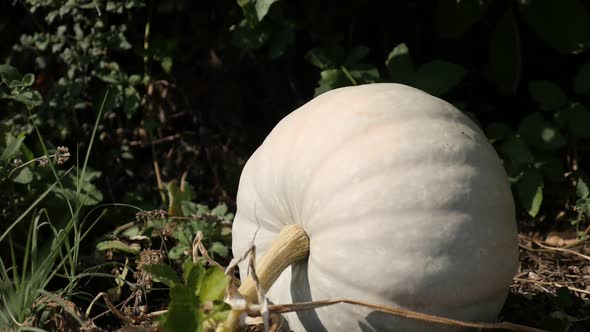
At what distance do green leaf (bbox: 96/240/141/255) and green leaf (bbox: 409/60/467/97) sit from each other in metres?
1.06

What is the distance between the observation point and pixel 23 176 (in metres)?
2.31

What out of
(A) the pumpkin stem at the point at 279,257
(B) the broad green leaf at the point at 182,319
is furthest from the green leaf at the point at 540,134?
(B) the broad green leaf at the point at 182,319

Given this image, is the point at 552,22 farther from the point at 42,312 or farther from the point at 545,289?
the point at 42,312

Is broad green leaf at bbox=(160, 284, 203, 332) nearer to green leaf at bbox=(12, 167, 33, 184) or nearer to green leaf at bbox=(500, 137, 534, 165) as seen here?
green leaf at bbox=(12, 167, 33, 184)

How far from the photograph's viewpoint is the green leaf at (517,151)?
2.45 m

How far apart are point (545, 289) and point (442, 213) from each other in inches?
29.7

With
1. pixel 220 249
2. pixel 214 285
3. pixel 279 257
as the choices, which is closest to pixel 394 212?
pixel 279 257

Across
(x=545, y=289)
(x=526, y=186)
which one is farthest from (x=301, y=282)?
(x=526, y=186)

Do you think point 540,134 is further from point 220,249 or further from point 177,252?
point 177,252

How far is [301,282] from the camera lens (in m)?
1.86

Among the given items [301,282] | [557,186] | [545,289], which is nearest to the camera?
[301,282]

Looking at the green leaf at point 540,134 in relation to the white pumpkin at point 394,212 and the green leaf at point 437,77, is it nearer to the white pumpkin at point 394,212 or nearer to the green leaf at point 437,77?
the green leaf at point 437,77

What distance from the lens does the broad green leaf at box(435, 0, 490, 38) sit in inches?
106

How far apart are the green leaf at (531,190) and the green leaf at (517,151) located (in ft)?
0.20
